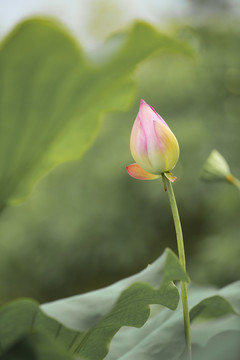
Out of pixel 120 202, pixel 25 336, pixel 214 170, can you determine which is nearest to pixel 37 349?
pixel 25 336

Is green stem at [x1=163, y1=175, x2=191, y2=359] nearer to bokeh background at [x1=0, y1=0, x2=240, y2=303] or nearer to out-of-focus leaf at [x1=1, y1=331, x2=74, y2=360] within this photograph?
out-of-focus leaf at [x1=1, y1=331, x2=74, y2=360]

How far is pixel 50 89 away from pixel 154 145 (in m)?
0.08

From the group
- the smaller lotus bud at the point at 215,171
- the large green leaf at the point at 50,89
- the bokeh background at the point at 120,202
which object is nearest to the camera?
the large green leaf at the point at 50,89

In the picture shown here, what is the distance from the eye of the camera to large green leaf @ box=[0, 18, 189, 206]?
5.7 inches

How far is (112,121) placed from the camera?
356cm

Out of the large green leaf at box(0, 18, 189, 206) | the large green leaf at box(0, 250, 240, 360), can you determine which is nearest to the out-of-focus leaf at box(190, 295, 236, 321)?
the large green leaf at box(0, 250, 240, 360)

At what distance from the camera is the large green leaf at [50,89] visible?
144mm

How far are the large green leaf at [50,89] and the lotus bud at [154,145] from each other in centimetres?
5

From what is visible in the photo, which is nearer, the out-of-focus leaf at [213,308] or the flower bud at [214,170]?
the out-of-focus leaf at [213,308]

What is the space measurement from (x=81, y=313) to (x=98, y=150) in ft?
10.6

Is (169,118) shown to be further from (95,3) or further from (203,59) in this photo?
(95,3)

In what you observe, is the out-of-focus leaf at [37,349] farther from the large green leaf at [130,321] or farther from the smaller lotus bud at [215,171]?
the smaller lotus bud at [215,171]

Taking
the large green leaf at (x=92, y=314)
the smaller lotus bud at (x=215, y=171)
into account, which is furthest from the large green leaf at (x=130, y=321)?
the smaller lotus bud at (x=215, y=171)

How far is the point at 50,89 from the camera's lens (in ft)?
0.51
